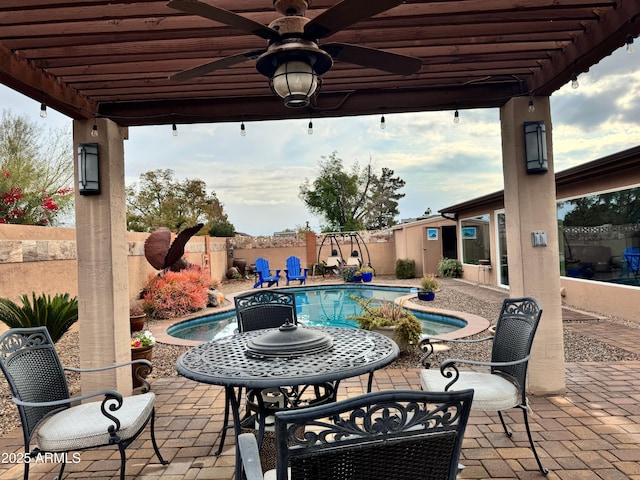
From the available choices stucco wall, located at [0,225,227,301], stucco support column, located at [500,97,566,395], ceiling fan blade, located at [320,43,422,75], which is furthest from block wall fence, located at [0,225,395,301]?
stucco support column, located at [500,97,566,395]

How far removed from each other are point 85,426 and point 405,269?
12.1 metres

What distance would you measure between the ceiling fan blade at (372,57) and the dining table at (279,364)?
1507 mm

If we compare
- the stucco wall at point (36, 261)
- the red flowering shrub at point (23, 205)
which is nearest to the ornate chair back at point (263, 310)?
the stucco wall at point (36, 261)

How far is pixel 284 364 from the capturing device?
6.35ft

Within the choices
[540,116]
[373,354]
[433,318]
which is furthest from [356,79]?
[433,318]

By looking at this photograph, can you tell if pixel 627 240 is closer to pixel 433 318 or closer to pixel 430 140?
pixel 433 318

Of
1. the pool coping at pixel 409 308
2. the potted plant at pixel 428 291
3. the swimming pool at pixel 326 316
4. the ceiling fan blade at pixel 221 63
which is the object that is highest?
the ceiling fan blade at pixel 221 63

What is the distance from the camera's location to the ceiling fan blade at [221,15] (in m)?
1.58

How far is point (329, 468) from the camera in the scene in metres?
1.06

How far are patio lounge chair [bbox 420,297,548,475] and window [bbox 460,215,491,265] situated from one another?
29.1 feet

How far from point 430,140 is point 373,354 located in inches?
771

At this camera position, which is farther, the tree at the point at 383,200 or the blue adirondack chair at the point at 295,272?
the tree at the point at 383,200

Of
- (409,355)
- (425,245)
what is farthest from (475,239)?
(409,355)

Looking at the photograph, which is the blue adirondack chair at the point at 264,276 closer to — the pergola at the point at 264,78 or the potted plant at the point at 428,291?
the potted plant at the point at 428,291
